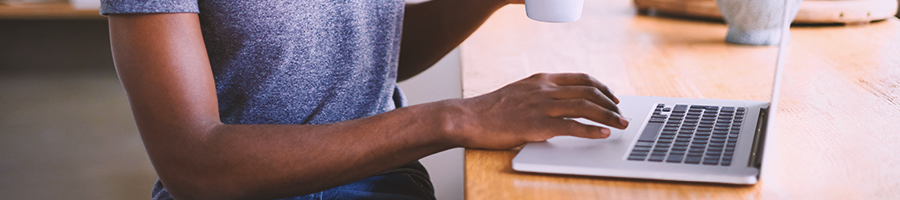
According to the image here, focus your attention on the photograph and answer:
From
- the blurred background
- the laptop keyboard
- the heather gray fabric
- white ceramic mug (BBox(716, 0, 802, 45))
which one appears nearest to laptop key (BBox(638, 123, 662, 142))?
the laptop keyboard

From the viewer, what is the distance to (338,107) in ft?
2.50

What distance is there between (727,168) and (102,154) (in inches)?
87.4

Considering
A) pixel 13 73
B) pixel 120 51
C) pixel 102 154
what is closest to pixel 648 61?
pixel 120 51

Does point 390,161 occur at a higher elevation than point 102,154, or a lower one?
higher

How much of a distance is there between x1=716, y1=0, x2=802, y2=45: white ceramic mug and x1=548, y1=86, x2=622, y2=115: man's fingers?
0.59 meters

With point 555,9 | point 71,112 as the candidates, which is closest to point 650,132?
point 555,9

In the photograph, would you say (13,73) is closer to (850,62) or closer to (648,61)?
(648,61)

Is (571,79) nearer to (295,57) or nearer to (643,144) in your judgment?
(643,144)

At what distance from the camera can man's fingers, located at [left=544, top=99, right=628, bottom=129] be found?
54cm

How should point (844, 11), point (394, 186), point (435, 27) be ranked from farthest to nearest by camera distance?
point (844, 11), point (435, 27), point (394, 186)

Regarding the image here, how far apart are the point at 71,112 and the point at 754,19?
2.70m

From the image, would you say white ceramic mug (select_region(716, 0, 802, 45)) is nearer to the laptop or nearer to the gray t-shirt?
the laptop

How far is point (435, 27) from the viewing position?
37.1 inches

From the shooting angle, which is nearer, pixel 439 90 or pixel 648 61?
pixel 648 61
